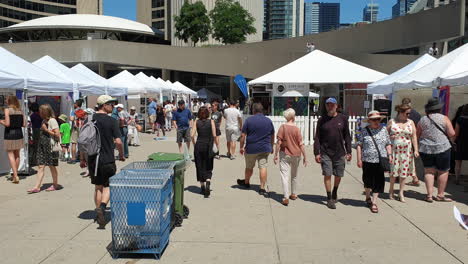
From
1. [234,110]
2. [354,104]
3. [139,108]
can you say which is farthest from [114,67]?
[234,110]

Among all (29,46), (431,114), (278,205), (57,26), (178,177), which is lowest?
(278,205)

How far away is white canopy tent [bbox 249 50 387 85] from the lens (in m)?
15.6

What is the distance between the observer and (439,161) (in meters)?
7.23


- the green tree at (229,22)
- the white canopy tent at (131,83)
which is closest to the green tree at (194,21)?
the green tree at (229,22)

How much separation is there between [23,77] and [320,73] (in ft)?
34.4

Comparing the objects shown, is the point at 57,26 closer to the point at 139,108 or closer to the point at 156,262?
the point at 139,108

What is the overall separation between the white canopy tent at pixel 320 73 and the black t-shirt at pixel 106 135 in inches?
408

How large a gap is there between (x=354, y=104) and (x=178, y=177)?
47.6 ft

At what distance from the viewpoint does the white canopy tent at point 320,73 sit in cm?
1564

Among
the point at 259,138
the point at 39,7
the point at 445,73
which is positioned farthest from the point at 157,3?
the point at 259,138

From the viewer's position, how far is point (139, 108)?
928 inches

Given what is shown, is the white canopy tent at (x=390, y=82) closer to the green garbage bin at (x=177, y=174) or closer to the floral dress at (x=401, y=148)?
the floral dress at (x=401, y=148)

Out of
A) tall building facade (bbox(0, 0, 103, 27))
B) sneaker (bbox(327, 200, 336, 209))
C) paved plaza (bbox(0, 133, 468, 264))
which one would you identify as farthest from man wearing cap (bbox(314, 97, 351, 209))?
tall building facade (bbox(0, 0, 103, 27))

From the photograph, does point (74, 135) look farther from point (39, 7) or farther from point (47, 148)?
point (39, 7)
